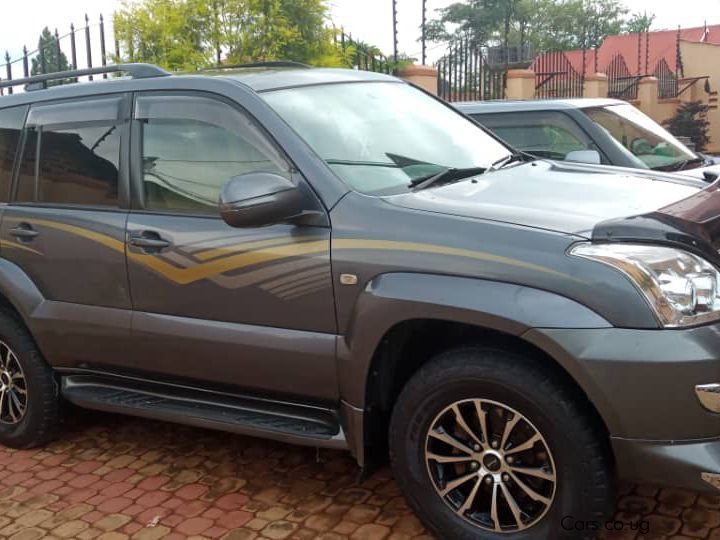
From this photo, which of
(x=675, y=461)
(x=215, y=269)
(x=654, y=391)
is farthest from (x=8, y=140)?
(x=675, y=461)

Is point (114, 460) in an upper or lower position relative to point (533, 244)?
lower

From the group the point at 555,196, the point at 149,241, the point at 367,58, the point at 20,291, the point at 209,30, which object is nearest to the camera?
the point at 555,196

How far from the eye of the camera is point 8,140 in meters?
4.62

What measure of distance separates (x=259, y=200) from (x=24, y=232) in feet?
5.74

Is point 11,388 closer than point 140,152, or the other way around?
point 140,152

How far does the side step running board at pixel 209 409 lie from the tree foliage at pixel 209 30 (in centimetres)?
519

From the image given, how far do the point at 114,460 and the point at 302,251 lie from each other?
1895 mm

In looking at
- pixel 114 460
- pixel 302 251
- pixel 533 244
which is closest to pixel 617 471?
pixel 533 244

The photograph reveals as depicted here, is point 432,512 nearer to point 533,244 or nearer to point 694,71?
point 533,244

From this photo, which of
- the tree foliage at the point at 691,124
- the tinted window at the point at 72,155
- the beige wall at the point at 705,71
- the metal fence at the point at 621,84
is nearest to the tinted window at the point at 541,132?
the tinted window at the point at 72,155

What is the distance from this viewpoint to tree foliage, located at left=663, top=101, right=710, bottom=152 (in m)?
22.1

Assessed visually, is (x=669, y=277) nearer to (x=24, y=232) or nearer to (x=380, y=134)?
(x=380, y=134)

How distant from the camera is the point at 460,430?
319 cm

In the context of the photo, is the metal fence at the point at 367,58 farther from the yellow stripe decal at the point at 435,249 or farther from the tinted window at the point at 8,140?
the yellow stripe decal at the point at 435,249
